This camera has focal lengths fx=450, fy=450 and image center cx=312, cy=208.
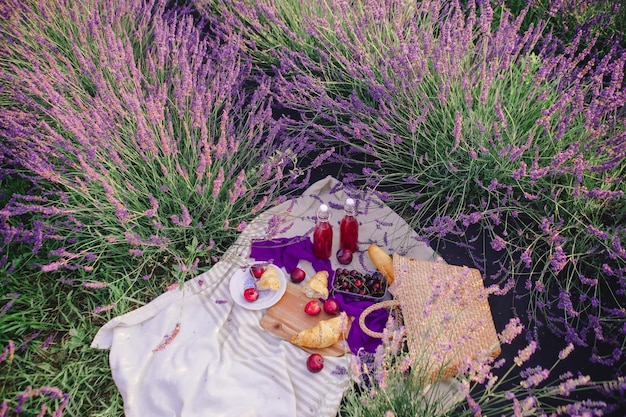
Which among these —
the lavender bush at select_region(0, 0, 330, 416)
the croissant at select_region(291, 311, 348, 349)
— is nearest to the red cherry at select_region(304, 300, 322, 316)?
the croissant at select_region(291, 311, 348, 349)

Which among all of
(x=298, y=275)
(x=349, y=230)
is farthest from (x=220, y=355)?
(x=349, y=230)

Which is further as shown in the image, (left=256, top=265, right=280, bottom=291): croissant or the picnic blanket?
(left=256, top=265, right=280, bottom=291): croissant

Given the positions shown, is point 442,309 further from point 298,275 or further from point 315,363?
point 298,275

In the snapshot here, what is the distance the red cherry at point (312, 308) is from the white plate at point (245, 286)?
153 mm

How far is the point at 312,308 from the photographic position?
228 centimetres

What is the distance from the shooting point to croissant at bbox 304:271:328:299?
232 cm

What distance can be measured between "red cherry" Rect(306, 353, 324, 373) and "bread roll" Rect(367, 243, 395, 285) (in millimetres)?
552

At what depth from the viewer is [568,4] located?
3.29m

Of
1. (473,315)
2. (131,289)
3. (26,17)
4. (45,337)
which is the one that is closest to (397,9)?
(473,315)

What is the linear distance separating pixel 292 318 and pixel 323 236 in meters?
0.46

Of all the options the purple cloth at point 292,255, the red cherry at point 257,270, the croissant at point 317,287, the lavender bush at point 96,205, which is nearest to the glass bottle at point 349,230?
the purple cloth at point 292,255

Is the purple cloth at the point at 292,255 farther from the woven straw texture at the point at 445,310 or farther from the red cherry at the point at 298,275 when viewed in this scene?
the woven straw texture at the point at 445,310

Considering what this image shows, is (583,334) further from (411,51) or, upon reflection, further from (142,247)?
(142,247)

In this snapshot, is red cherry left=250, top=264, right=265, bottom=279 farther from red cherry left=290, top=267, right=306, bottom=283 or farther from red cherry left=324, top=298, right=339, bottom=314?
red cherry left=324, top=298, right=339, bottom=314
